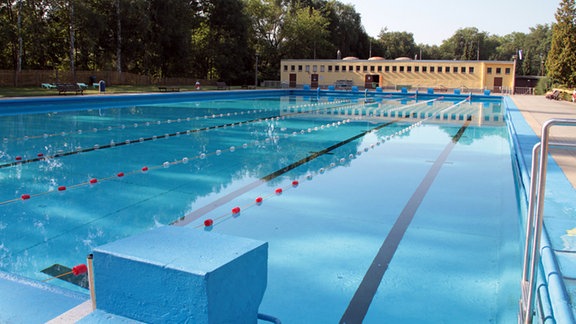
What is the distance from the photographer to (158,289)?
1646 millimetres

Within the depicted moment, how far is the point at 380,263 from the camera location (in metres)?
4.25

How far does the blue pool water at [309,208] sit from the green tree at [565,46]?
59.1 feet

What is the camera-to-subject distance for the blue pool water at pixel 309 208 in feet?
12.1

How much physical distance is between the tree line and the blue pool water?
18183mm

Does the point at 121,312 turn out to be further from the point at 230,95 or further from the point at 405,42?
the point at 405,42

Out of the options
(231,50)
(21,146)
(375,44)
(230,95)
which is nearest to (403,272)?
(21,146)

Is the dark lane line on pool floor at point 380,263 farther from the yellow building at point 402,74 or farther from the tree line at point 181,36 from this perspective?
the yellow building at point 402,74

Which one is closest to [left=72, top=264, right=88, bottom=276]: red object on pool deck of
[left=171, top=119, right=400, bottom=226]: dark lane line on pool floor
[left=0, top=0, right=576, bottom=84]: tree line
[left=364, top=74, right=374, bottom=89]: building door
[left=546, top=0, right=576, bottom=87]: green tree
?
[left=171, top=119, right=400, bottom=226]: dark lane line on pool floor

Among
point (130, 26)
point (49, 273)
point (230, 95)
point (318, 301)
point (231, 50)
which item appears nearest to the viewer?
point (318, 301)

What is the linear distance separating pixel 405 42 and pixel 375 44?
621 inches

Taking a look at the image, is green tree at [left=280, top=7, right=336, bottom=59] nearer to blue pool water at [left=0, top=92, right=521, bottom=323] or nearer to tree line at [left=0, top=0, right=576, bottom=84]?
tree line at [left=0, top=0, right=576, bottom=84]

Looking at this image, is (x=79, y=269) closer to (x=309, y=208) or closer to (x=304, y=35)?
(x=309, y=208)

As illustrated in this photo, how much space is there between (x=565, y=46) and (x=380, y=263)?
28104mm

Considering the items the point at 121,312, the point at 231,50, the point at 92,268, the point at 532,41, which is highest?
the point at 532,41
